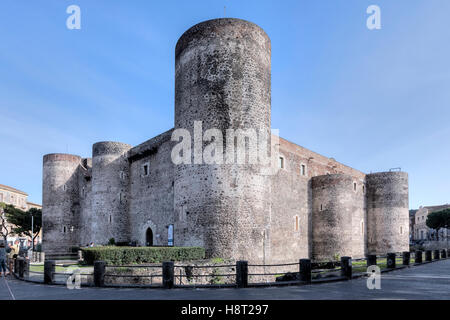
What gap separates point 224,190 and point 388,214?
1008 inches

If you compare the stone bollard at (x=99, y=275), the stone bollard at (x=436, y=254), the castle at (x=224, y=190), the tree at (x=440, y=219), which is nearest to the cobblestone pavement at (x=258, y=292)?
the stone bollard at (x=99, y=275)

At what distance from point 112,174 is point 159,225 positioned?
6892 mm

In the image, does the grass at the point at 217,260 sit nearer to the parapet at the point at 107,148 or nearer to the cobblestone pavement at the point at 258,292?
the cobblestone pavement at the point at 258,292

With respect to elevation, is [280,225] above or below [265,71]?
below

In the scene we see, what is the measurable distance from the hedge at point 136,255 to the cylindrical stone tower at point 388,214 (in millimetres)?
26587

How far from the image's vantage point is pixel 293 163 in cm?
2955

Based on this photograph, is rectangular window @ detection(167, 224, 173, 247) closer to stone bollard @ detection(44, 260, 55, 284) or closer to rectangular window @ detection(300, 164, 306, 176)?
stone bollard @ detection(44, 260, 55, 284)

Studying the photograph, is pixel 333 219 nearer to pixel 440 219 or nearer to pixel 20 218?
pixel 20 218

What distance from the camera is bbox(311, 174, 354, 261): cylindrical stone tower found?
1139 inches

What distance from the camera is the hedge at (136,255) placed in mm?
16328

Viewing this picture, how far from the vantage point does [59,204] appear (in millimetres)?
38125

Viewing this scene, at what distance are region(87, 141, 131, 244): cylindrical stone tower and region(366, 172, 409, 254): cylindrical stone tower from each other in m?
24.4
